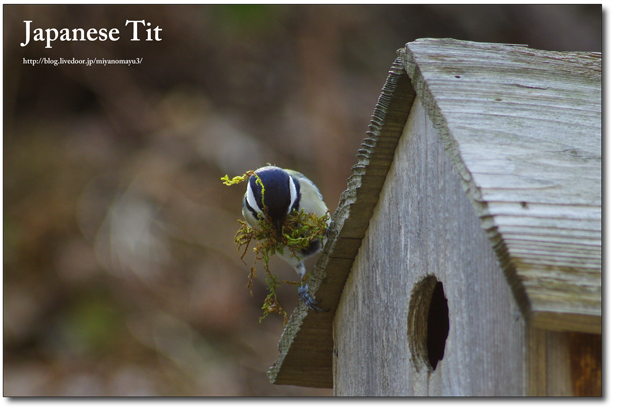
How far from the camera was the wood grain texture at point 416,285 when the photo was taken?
1101mm

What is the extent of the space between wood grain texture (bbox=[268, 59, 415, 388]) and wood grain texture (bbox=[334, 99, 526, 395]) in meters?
0.03

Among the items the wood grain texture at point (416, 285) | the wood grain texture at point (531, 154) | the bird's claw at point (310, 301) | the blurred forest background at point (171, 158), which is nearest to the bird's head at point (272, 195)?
the bird's claw at point (310, 301)

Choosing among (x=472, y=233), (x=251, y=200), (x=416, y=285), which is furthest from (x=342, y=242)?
(x=251, y=200)

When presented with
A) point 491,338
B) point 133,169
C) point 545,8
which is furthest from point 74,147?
point 491,338

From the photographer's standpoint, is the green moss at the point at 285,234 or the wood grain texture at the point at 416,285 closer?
the wood grain texture at the point at 416,285

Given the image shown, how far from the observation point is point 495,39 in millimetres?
4492

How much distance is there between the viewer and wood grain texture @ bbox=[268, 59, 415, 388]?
1491 mm

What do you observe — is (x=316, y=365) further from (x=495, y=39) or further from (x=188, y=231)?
(x=495, y=39)

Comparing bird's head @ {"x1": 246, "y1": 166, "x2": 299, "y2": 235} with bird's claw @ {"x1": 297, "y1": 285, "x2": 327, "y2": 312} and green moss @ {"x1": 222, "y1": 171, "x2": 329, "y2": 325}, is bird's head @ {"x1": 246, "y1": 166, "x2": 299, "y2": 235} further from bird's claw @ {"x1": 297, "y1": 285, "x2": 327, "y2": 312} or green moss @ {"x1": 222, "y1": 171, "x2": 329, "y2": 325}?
bird's claw @ {"x1": 297, "y1": 285, "x2": 327, "y2": 312}

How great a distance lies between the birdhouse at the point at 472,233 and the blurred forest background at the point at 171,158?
2.35 meters

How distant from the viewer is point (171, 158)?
4402 millimetres

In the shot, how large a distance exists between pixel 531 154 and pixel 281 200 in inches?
42.1

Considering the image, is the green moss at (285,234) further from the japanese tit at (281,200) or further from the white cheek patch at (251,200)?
the white cheek patch at (251,200)

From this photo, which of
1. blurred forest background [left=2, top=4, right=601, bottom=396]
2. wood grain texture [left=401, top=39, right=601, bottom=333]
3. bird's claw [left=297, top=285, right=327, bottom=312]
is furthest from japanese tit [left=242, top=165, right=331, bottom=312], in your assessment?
blurred forest background [left=2, top=4, right=601, bottom=396]
